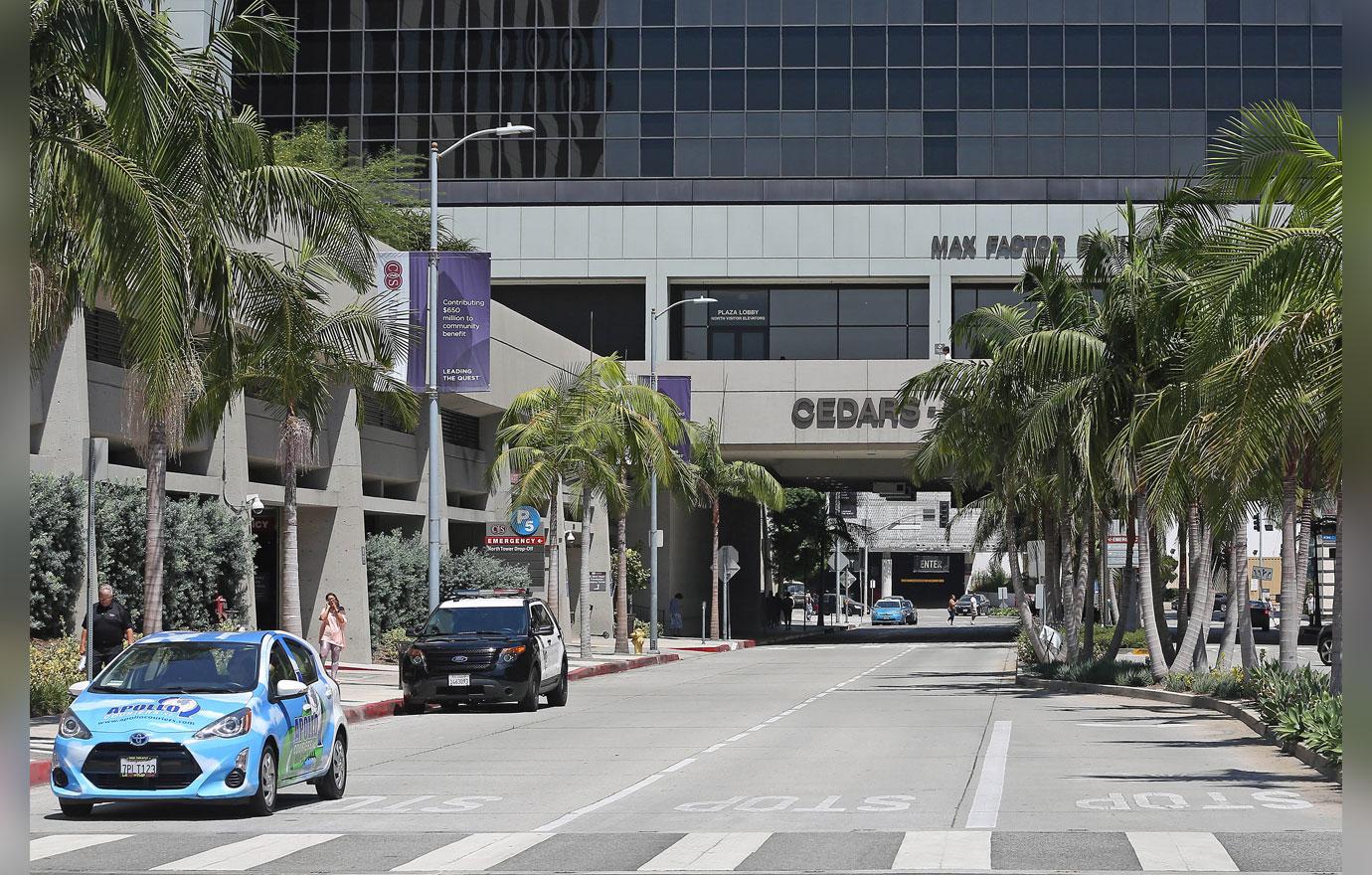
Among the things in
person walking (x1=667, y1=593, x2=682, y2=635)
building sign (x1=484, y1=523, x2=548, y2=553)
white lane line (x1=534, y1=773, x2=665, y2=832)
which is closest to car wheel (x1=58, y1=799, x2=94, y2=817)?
white lane line (x1=534, y1=773, x2=665, y2=832)

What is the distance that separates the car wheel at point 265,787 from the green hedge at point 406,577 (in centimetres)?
2424

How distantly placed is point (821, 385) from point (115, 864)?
170 ft

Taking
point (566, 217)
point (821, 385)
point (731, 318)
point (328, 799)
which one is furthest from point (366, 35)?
point (328, 799)

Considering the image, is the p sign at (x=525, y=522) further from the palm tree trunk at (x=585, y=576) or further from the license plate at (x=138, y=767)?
the license plate at (x=138, y=767)

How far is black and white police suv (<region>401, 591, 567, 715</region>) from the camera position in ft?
88.3

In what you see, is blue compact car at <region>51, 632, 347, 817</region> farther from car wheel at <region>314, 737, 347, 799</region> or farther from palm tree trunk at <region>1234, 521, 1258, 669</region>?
palm tree trunk at <region>1234, 521, 1258, 669</region>

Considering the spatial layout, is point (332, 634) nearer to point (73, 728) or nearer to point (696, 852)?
point (73, 728)

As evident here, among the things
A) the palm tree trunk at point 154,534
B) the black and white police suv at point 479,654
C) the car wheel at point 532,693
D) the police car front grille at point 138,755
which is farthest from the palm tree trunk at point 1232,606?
the police car front grille at point 138,755

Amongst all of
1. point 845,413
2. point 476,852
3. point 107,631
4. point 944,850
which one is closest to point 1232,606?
point 107,631

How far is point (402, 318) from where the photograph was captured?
98.0ft

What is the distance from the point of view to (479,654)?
26953mm

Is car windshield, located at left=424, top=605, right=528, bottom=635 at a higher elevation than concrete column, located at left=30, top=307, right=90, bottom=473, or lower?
lower

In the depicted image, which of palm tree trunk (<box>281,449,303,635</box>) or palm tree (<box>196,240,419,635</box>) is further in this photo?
palm tree trunk (<box>281,449,303,635</box>)

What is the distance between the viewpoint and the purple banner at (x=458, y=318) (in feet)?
105
